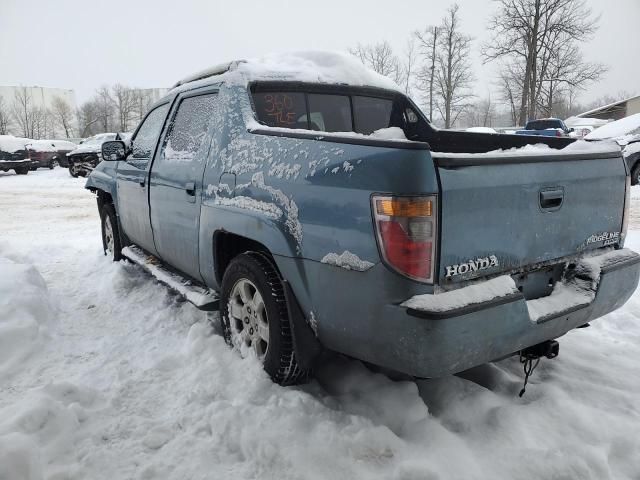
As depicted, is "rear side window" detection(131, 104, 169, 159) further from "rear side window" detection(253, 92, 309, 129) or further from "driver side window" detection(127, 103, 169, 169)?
"rear side window" detection(253, 92, 309, 129)

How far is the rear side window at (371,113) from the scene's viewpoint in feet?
12.7

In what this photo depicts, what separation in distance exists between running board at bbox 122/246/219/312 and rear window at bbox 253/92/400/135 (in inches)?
49.1

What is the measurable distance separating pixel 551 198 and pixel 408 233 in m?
0.88

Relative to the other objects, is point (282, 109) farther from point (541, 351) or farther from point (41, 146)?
point (41, 146)

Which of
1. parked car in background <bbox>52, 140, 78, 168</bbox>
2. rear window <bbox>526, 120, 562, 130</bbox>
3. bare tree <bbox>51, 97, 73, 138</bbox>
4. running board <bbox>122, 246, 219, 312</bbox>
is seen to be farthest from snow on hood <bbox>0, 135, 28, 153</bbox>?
bare tree <bbox>51, 97, 73, 138</bbox>

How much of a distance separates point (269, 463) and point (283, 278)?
A: 90cm

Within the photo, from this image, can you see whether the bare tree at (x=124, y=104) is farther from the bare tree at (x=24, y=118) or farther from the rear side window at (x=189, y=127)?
the rear side window at (x=189, y=127)

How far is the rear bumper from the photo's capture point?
2043 millimetres

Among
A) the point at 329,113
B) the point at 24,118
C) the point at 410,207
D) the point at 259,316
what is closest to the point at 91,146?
the point at 329,113

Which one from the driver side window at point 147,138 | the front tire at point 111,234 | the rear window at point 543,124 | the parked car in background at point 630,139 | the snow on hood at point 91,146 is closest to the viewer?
the driver side window at point 147,138

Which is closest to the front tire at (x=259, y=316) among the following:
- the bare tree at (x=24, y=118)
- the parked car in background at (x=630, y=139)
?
the parked car in background at (x=630, y=139)

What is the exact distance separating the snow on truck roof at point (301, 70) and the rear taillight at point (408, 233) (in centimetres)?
174

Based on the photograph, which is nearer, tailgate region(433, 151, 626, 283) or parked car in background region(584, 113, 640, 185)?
tailgate region(433, 151, 626, 283)

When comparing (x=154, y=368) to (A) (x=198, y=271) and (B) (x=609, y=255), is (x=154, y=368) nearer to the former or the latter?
(A) (x=198, y=271)
